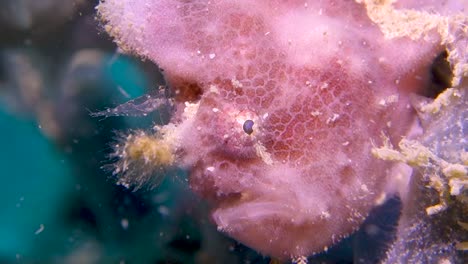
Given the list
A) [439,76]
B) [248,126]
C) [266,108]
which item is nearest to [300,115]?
[266,108]

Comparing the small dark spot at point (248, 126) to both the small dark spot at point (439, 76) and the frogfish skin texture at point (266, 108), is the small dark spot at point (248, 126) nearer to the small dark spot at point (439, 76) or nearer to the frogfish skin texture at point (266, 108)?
the frogfish skin texture at point (266, 108)

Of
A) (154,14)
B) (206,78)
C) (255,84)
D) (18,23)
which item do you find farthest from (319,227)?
(18,23)

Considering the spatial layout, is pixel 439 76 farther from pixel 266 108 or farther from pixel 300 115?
pixel 266 108

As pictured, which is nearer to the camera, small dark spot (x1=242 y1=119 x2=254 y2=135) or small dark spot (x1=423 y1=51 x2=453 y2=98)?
small dark spot (x1=242 y1=119 x2=254 y2=135)

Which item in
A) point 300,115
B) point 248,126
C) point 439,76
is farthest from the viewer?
point 439,76

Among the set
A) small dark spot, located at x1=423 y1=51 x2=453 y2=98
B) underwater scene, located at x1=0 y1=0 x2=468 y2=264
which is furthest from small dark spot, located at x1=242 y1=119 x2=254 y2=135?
small dark spot, located at x1=423 y1=51 x2=453 y2=98

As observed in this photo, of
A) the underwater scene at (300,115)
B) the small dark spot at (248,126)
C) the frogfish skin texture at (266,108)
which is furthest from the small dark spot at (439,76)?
→ the small dark spot at (248,126)

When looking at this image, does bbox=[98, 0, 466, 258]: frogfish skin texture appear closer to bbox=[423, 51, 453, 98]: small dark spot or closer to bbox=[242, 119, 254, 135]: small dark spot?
bbox=[242, 119, 254, 135]: small dark spot

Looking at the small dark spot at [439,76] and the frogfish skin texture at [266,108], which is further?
the small dark spot at [439,76]

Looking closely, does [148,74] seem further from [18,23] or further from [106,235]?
[106,235]
